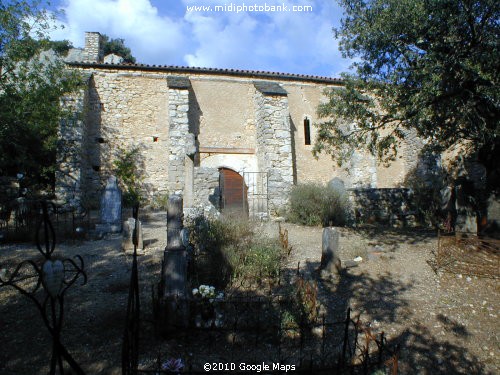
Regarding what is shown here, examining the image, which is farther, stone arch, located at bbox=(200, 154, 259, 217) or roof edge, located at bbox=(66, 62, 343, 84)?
stone arch, located at bbox=(200, 154, 259, 217)

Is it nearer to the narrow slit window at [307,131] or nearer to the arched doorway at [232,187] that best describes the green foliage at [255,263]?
the arched doorway at [232,187]

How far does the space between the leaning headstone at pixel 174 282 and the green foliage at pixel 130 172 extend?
10.2 meters

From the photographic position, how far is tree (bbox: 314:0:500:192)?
5.82 metres

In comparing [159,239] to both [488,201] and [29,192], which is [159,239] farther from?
[488,201]

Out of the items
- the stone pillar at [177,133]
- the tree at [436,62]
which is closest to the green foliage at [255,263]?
the tree at [436,62]

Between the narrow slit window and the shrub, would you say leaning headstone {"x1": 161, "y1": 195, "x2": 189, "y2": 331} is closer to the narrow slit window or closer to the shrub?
the shrub

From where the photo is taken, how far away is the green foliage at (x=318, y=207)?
9922mm

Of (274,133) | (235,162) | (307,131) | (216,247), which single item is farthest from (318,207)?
(307,131)

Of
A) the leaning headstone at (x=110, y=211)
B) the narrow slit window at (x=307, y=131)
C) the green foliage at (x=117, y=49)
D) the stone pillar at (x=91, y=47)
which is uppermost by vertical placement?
the green foliage at (x=117, y=49)

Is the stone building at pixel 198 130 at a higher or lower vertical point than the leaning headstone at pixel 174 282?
higher

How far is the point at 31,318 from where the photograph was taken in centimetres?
391

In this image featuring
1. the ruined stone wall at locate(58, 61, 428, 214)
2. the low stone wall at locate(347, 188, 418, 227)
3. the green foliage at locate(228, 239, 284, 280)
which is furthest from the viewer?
the ruined stone wall at locate(58, 61, 428, 214)

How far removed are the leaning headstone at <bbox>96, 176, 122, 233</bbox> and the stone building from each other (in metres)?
3.43

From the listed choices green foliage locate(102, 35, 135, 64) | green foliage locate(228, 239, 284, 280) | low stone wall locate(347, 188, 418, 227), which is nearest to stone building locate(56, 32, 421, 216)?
low stone wall locate(347, 188, 418, 227)
